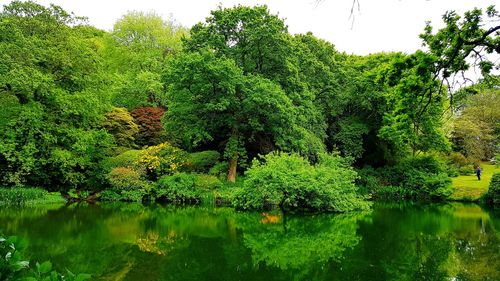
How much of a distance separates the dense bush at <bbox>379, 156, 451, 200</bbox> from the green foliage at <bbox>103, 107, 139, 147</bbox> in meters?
16.0

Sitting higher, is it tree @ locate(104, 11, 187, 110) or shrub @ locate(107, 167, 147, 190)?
tree @ locate(104, 11, 187, 110)

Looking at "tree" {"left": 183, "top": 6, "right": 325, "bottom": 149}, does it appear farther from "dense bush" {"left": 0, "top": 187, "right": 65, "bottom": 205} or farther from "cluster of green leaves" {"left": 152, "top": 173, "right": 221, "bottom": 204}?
"dense bush" {"left": 0, "top": 187, "right": 65, "bottom": 205}

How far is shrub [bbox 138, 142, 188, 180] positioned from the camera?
21.2m

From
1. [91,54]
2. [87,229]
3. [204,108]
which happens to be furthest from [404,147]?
[87,229]

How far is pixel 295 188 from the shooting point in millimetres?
16594

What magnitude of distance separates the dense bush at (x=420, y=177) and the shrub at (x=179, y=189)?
13.1 metres

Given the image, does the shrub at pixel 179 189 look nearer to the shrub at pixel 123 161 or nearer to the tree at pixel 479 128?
the shrub at pixel 123 161

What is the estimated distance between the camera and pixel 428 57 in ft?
22.5

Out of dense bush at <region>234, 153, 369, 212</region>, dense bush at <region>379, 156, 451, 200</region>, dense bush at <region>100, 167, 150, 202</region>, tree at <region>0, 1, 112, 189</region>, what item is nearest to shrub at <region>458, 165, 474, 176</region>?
dense bush at <region>379, 156, 451, 200</region>

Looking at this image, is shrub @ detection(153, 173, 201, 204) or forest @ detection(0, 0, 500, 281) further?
shrub @ detection(153, 173, 201, 204)

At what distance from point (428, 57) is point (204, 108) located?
47.8 ft

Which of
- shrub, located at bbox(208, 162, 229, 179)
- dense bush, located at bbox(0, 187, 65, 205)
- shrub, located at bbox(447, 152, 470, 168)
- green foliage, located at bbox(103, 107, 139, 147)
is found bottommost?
dense bush, located at bbox(0, 187, 65, 205)

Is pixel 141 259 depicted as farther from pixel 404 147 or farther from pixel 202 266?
pixel 404 147

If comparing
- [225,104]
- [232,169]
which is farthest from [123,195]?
[225,104]
